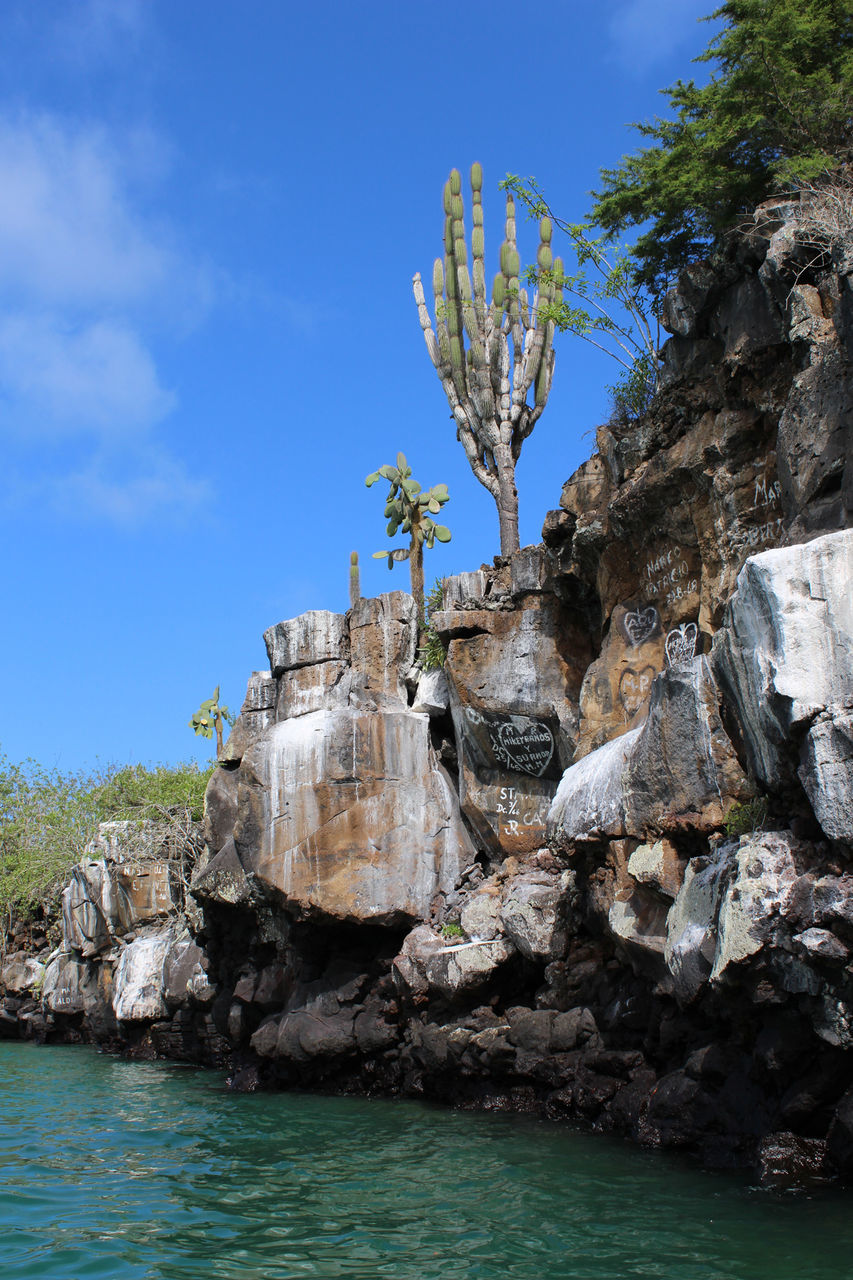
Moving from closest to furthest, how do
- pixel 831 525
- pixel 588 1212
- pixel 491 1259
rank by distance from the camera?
pixel 491 1259 → pixel 588 1212 → pixel 831 525

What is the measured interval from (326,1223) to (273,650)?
13746 millimetres

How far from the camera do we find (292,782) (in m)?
18.8

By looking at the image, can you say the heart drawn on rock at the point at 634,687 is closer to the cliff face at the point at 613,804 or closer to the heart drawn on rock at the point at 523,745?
the cliff face at the point at 613,804

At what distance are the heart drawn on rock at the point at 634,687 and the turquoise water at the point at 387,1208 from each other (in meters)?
5.69

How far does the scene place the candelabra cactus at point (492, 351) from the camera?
954 inches

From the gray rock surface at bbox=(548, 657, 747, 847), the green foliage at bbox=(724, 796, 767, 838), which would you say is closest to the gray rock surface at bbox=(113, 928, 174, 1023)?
the gray rock surface at bbox=(548, 657, 747, 847)

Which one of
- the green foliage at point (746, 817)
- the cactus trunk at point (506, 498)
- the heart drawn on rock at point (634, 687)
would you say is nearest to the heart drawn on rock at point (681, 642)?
the heart drawn on rock at point (634, 687)

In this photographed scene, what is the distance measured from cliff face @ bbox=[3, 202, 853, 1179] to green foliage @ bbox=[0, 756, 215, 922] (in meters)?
10.2

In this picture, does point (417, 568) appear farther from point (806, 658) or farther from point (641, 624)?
point (806, 658)

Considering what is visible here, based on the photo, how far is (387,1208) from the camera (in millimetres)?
9445

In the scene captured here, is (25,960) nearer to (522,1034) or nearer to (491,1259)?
(522,1034)

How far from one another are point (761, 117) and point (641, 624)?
269 inches

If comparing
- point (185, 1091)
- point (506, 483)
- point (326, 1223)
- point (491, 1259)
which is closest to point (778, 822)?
point (491, 1259)

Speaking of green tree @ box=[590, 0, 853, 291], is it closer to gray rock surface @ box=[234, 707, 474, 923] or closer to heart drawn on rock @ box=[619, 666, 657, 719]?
heart drawn on rock @ box=[619, 666, 657, 719]
